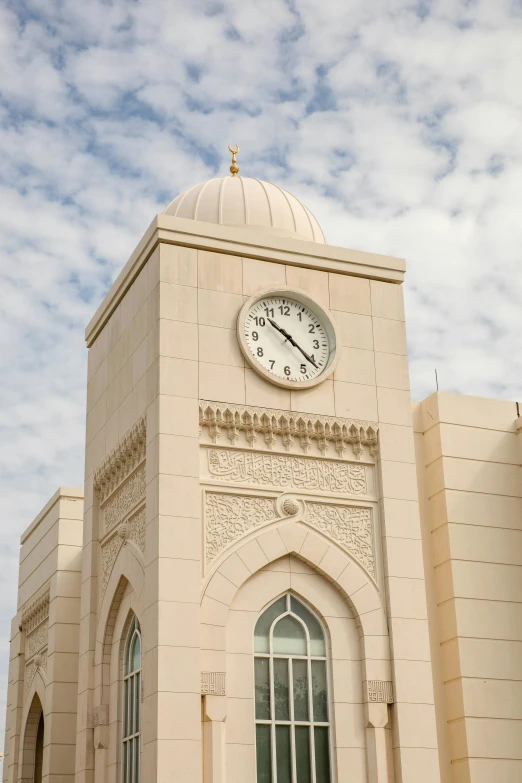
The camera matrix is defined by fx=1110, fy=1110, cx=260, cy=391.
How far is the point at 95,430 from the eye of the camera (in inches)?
573

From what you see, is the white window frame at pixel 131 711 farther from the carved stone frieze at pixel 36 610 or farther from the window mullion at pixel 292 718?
the carved stone frieze at pixel 36 610

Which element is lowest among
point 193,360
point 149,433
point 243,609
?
point 243,609

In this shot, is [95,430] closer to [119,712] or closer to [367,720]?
[119,712]

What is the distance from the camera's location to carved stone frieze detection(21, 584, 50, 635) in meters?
18.0

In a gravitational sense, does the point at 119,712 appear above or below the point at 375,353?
below

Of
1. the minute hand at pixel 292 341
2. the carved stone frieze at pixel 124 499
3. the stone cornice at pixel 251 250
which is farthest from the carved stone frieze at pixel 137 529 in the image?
the stone cornice at pixel 251 250

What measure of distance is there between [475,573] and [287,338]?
12.1 feet

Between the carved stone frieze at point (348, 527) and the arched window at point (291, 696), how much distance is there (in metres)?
0.84

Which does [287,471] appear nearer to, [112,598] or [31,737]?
[112,598]

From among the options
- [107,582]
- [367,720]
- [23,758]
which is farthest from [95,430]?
[23,758]

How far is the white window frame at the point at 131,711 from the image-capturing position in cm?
1200

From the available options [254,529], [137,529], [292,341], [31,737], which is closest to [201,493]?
[254,529]

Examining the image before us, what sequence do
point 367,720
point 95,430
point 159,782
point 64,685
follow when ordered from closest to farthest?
point 159,782, point 367,720, point 95,430, point 64,685

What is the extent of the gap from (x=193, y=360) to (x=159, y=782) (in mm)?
4509
